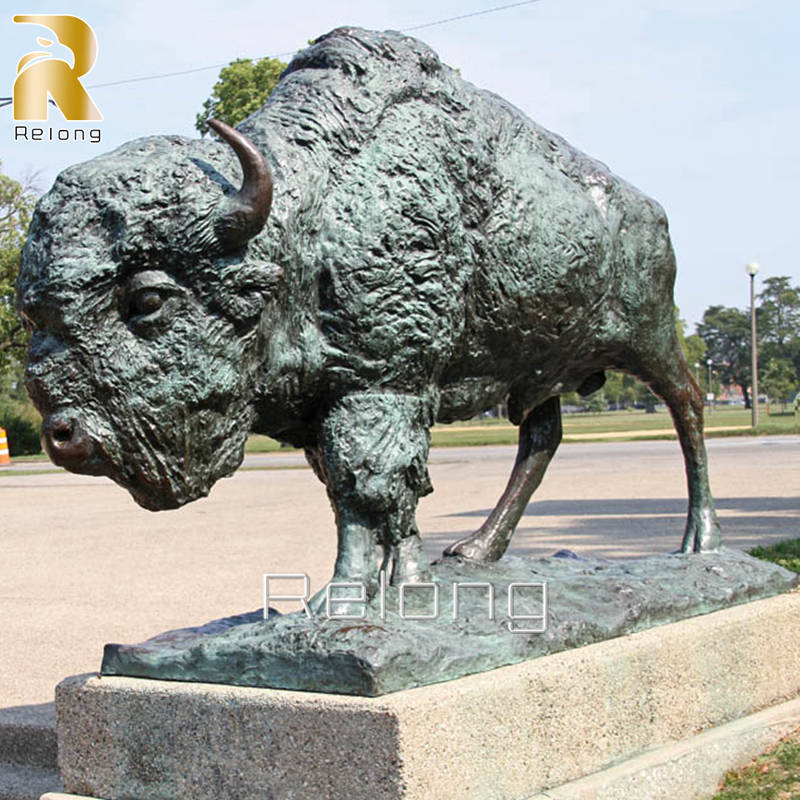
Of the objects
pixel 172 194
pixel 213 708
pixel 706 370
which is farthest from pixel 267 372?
pixel 706 370

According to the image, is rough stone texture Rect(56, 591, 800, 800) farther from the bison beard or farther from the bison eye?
the bison eye

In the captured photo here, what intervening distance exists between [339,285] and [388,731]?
1356mm

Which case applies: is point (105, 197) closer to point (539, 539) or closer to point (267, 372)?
point (267, 372)

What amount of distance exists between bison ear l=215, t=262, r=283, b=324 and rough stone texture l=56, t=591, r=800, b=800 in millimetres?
1087

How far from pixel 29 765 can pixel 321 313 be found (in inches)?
104

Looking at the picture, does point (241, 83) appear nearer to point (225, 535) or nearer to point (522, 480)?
point (225, 535)

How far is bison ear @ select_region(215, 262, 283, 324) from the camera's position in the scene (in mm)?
3361

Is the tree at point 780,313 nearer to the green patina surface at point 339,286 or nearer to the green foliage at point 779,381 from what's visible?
the green foliage at point 779,381

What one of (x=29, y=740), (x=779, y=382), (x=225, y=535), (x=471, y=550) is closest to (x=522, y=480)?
(x=471, y=550)

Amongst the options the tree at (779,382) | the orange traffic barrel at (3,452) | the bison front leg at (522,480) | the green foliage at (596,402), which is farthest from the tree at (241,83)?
the green foliage at (596,402)

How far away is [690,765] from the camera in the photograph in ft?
13.4

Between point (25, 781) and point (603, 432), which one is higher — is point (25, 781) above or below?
below

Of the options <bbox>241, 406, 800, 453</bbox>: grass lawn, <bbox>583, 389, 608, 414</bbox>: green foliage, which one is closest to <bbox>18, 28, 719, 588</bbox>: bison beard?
<bbox>241, 406, 800, 453</bbox>: grass lawn

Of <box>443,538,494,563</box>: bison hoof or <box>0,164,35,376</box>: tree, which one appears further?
<box>0,164,35,376</box>: tree
